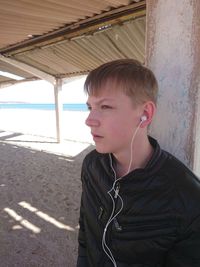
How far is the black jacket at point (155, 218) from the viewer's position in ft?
Answer: 3.76

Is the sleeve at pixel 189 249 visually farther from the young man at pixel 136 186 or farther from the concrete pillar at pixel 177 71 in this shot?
the concrete pillar at pixel 177 71

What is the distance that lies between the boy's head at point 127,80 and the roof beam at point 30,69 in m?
7.74

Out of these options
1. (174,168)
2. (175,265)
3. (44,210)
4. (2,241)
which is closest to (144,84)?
(174,168)

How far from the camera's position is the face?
1282mm

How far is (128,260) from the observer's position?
1329 mm

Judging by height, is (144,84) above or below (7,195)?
above

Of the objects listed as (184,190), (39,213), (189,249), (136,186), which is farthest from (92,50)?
(189,249)

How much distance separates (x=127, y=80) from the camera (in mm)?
1292

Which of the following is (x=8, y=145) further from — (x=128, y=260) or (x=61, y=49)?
(x=128, y=260)

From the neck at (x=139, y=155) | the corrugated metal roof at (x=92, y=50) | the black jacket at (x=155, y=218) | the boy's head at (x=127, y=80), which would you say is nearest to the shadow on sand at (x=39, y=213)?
the black jacket at (x=155, y=218)

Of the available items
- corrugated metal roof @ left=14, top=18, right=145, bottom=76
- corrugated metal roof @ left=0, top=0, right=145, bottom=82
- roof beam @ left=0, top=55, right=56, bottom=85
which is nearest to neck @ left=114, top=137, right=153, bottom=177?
corrugated metal roof @ left=0, top=0, right=145, bottom=82

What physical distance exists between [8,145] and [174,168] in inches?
425

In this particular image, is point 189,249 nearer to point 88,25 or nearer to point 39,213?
point 39,213

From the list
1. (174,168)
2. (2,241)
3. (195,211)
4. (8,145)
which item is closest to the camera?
(195,211)
